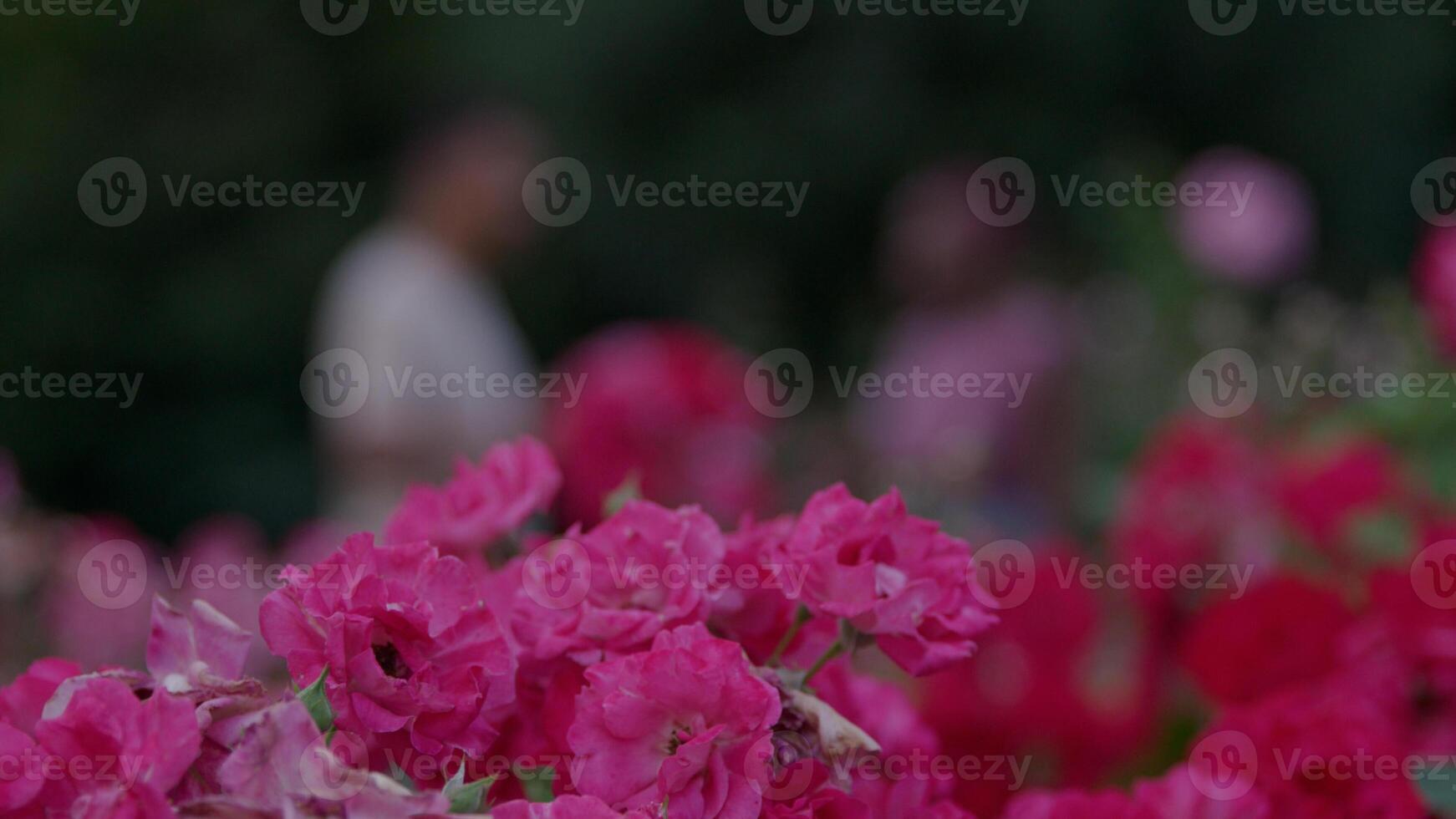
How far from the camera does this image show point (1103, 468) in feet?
8.29

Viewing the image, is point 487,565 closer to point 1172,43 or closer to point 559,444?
point 559,444

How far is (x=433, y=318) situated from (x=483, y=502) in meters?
2.13

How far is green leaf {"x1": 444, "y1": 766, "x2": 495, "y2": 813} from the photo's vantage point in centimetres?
56

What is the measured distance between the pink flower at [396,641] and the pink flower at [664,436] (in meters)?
1.84

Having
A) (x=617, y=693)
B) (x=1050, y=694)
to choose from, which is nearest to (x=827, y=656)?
(x=617, y=693)

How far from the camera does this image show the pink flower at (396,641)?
1.98 feet

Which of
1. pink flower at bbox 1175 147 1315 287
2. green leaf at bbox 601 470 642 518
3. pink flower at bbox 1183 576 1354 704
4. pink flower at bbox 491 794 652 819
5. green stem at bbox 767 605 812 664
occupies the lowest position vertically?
pink flower at bbox 1175 147 1315 287

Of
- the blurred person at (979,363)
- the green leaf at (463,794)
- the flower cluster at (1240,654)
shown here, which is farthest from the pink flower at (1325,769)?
the blurred person at (979,363)

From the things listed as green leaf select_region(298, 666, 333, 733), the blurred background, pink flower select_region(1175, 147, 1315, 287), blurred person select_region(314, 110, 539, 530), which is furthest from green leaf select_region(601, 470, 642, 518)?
the blurred background

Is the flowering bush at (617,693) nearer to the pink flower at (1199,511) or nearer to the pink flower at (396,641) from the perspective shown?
the pink flower at (396,641)

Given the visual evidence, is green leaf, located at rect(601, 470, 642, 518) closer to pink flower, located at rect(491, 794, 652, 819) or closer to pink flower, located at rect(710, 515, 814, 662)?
pink flower, located at rect(710, 515, 814, 662)

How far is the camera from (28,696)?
2.14 feet

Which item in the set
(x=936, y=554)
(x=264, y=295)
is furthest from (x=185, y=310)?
(x=936, y=554)

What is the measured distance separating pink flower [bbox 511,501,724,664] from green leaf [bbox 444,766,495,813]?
0.38 ft
